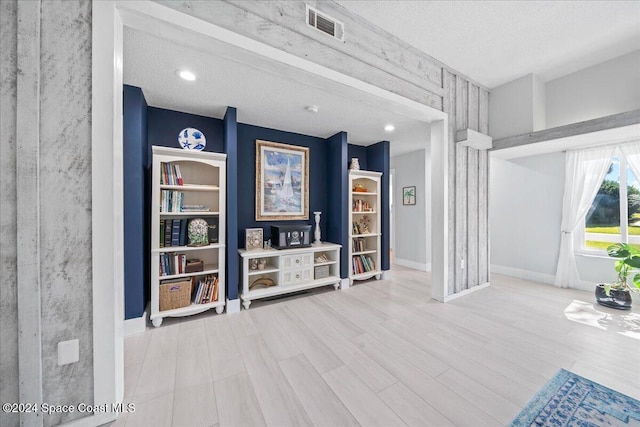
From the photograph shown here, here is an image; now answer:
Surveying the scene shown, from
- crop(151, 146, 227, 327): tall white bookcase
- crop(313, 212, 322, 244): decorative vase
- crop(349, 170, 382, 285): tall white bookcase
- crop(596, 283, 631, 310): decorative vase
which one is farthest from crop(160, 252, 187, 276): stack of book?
crop(596, 283, 631, 310): decorative vase

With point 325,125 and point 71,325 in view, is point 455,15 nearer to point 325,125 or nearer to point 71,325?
point 325,125

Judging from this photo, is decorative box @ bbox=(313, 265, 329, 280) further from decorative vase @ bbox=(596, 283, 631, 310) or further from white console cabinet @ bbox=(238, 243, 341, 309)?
decorative vase @ bbox=(596, 283, 631, 310)

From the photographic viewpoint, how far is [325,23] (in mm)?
1838

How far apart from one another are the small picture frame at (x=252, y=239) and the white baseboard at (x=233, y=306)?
0.68 meters

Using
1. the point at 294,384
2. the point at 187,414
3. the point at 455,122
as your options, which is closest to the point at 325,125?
the point at 455,122

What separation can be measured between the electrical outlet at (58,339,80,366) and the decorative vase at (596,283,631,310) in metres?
4.84

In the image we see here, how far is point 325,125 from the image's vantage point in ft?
11.0

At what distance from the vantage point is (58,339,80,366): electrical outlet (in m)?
1.13

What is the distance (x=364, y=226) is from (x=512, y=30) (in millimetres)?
2988

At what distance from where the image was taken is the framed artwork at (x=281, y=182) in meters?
3.33

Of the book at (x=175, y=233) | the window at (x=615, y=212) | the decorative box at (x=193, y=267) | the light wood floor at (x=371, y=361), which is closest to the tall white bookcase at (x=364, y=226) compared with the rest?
the light wood floor at (x=371, y=361)

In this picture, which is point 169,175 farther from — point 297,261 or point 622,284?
point 622,284

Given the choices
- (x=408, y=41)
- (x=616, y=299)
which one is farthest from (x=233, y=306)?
(x=616, y=299)

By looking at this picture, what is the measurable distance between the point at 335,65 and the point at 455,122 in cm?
198
